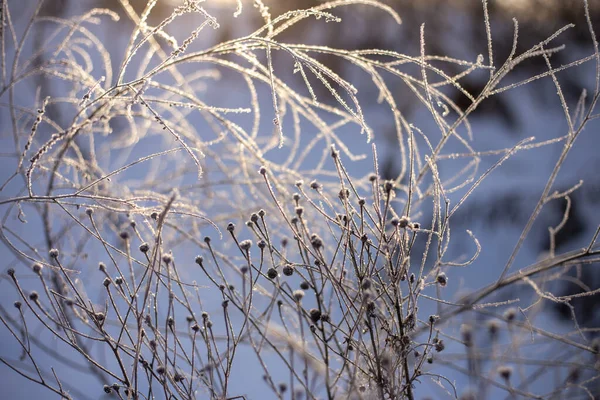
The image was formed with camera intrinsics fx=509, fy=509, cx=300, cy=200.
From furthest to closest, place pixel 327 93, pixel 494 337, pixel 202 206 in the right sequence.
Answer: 1. pixel 327 93
2. pixel 202 206
3. pixel 494 337

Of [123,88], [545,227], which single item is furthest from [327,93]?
[123,88]

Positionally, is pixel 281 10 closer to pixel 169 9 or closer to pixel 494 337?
pixel 169 9

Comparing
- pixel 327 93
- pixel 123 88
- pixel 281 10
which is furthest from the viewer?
Result: pixel 327 93

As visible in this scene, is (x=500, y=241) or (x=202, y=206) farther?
(x=500, y=241)

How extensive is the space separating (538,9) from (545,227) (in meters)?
0.73

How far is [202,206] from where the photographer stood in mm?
938

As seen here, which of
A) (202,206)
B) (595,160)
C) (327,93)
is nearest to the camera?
(202,206)

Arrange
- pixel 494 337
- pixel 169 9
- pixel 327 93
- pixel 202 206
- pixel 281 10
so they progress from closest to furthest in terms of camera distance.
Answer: pixel 494 337 < pixel 202 206 < pixel 169 9 < pixel 281 10 < pixel 327 93

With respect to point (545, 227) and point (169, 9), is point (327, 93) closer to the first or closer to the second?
point (169, 9)

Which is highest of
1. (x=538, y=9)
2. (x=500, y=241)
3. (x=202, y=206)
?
(x=538, y=9)

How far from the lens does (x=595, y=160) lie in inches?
67.8

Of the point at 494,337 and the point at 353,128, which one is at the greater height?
the point at 353,128

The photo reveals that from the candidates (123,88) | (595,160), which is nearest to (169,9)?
(123,88)

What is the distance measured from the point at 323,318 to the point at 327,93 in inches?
61.0
